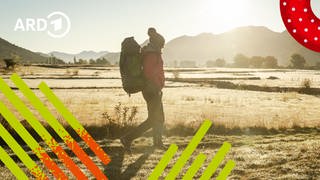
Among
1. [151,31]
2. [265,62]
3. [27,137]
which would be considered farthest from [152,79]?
[265,62]

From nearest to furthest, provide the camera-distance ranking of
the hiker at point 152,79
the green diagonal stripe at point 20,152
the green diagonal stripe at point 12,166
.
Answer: the green diagonal stripe at point 12,166, the green diagonal stripe at point 20,152, the hiker at point 152,79

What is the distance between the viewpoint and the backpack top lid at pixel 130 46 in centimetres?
681

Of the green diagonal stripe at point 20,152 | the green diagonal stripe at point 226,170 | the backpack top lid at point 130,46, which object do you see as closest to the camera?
the green diagonal stripe at point 226,170

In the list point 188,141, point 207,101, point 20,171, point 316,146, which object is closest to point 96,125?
point 188,141

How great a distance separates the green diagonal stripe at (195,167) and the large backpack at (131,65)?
1.53m

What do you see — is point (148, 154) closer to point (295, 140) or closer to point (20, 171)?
point (20, 171)

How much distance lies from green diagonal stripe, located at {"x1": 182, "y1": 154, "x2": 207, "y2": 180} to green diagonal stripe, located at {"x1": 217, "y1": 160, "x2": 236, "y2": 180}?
38cm

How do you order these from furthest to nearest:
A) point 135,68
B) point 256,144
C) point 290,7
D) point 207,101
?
1. point 207,101
2. point 256,144
3. point 135,68
4. point 290,7

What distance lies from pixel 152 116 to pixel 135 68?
36.7 inches

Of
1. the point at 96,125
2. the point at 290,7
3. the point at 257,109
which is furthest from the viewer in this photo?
the point at 257,109

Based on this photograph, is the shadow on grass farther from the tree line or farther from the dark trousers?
the tree line

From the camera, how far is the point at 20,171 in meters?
6.02

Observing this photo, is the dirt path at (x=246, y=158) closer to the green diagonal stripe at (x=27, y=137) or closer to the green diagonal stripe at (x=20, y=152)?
the green diagonal stripe at (x=20, y=152)

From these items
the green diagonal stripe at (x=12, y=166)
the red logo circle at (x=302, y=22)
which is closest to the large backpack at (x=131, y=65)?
the green diagonal stripe at (x=12, y=166)
